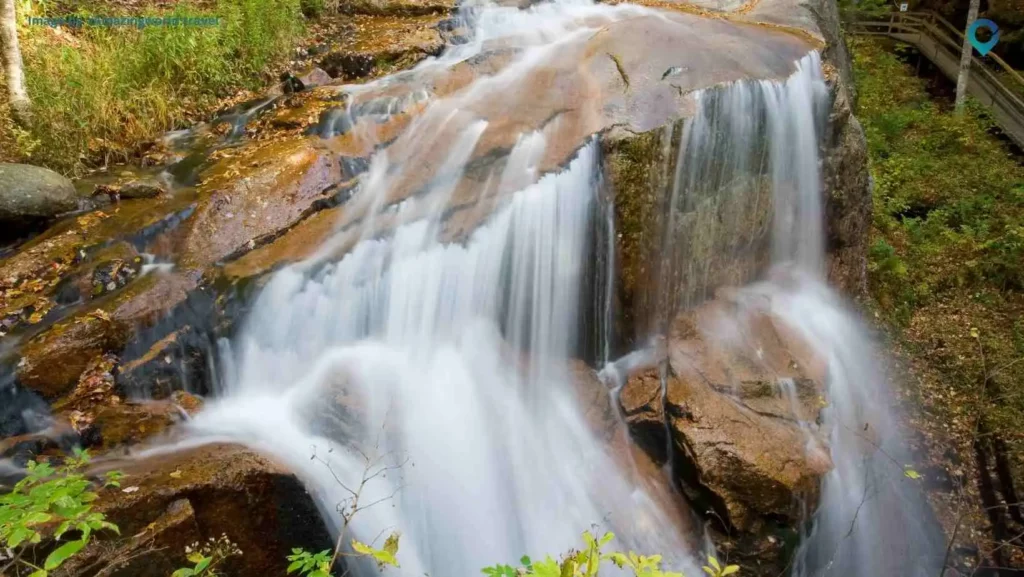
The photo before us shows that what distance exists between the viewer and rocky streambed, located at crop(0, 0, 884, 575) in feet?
13.6

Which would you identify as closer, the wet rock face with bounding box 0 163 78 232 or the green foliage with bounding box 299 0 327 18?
the wet rock face with bounding box 0 163 78 232

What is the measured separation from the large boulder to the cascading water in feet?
7.12

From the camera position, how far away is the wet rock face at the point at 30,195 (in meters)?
5.14

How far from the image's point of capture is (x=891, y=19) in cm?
1620

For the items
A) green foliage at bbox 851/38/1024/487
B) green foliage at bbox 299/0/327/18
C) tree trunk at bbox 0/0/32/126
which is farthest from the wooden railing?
tree trunk at bbox 0/0/32/126

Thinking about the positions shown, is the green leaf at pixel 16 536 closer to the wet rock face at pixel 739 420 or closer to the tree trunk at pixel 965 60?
the wet rock face at pixel 739 420

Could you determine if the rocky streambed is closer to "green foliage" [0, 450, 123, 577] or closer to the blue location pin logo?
"green foliage" [0, 450, 123, 577]

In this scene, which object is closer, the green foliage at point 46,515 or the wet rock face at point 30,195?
the green foliage at point 46,515

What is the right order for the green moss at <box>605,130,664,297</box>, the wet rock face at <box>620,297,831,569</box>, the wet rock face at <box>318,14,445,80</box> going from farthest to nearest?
the wet rock face at <box>318,14,445,80</box>, the green moss at <box>605,130,664,297</box>, the wet rock face at <box>620,297,831,569</box>

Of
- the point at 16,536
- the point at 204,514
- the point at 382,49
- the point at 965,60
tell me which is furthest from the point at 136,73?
the point at 965,60

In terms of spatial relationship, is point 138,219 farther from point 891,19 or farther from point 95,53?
point 891,19

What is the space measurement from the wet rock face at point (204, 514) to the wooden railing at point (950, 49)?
1292 centimetres

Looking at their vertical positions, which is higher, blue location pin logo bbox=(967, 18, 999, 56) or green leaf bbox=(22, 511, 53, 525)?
blue location pin logo bbox=(967, 18, 999, 56)

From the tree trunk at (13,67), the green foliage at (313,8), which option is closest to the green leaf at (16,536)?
the tree trunk at (13,67)
